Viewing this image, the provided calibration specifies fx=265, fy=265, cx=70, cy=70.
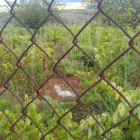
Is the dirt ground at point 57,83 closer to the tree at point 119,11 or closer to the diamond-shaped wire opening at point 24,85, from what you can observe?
the diamond-shaped wire opening at point 24,85

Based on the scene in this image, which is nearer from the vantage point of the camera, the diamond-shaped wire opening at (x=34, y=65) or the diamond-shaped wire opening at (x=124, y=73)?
the diamond-shaped wire opening at (x=124, y=73)

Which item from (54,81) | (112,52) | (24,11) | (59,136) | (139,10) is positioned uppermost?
(24,11)

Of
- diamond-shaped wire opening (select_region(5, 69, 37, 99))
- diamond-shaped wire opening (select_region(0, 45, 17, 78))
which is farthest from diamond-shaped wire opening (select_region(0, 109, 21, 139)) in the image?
diamond-shaped wire opening (select_region(0, 45, 17, 78))

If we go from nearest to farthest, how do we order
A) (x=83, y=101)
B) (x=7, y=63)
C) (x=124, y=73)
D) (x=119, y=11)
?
(x=83, y=101) → (x=124, y=73) → (x=7, y=63) → (x=119, y=11)

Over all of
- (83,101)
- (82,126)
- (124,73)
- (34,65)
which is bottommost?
(82,126)

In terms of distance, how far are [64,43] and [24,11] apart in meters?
9.08

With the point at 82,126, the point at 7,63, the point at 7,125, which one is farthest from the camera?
the point at 7,63

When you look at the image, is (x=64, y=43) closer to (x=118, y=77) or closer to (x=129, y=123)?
(x=118, y=77)

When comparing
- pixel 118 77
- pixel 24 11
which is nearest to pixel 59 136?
pixel 118 77

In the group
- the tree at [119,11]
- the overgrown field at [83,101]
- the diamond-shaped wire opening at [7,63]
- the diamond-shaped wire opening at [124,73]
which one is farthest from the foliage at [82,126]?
the tree at [119,11]

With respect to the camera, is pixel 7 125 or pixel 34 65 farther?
pixel 34 65

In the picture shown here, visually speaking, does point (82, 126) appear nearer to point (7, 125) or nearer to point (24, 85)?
point (7, 125)

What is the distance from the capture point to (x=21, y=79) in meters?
3.45

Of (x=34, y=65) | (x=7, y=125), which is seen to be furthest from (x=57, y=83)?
(x=7, y=125)
